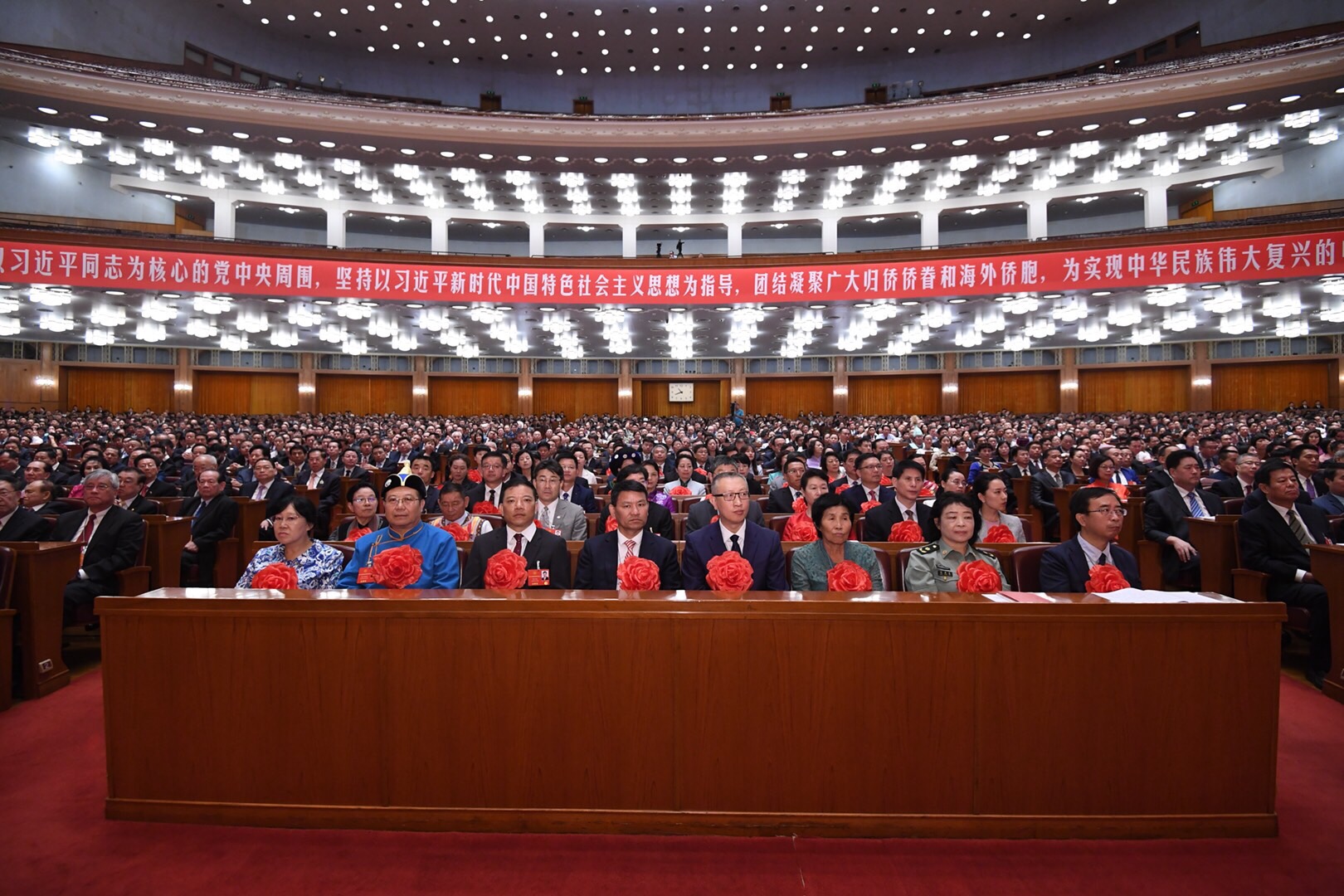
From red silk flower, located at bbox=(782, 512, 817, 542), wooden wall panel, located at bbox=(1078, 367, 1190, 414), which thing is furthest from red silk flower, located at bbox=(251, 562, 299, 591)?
wooden wall panel, located at bbox=(1078, 367, 1190, 414)

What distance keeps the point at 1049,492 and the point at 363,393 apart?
24.3 metres

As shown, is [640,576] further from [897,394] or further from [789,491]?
[897,394]

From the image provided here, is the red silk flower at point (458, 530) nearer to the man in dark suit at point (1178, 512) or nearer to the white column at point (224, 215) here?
the man in dark suit at point (1178, 512)

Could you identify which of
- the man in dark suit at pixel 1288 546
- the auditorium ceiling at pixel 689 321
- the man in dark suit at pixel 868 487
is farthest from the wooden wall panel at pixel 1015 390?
the man in dark suit at pixel 1288 546

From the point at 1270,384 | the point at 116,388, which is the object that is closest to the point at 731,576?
the point at 1270,384

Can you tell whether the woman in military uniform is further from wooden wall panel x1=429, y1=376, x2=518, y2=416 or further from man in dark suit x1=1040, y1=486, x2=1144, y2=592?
wooden wall panel x1=429, y1=376, x2=518, y2=416

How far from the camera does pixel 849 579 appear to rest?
266 cm

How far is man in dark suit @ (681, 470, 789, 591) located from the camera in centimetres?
327

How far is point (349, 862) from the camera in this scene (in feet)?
6.81

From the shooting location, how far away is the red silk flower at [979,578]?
8.57 feet

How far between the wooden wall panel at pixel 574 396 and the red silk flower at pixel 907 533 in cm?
2304

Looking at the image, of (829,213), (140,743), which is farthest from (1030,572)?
(829,213)

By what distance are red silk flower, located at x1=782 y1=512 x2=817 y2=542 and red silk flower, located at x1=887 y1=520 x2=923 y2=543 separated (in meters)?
0.53

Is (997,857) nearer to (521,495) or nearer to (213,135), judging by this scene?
(521,495)
